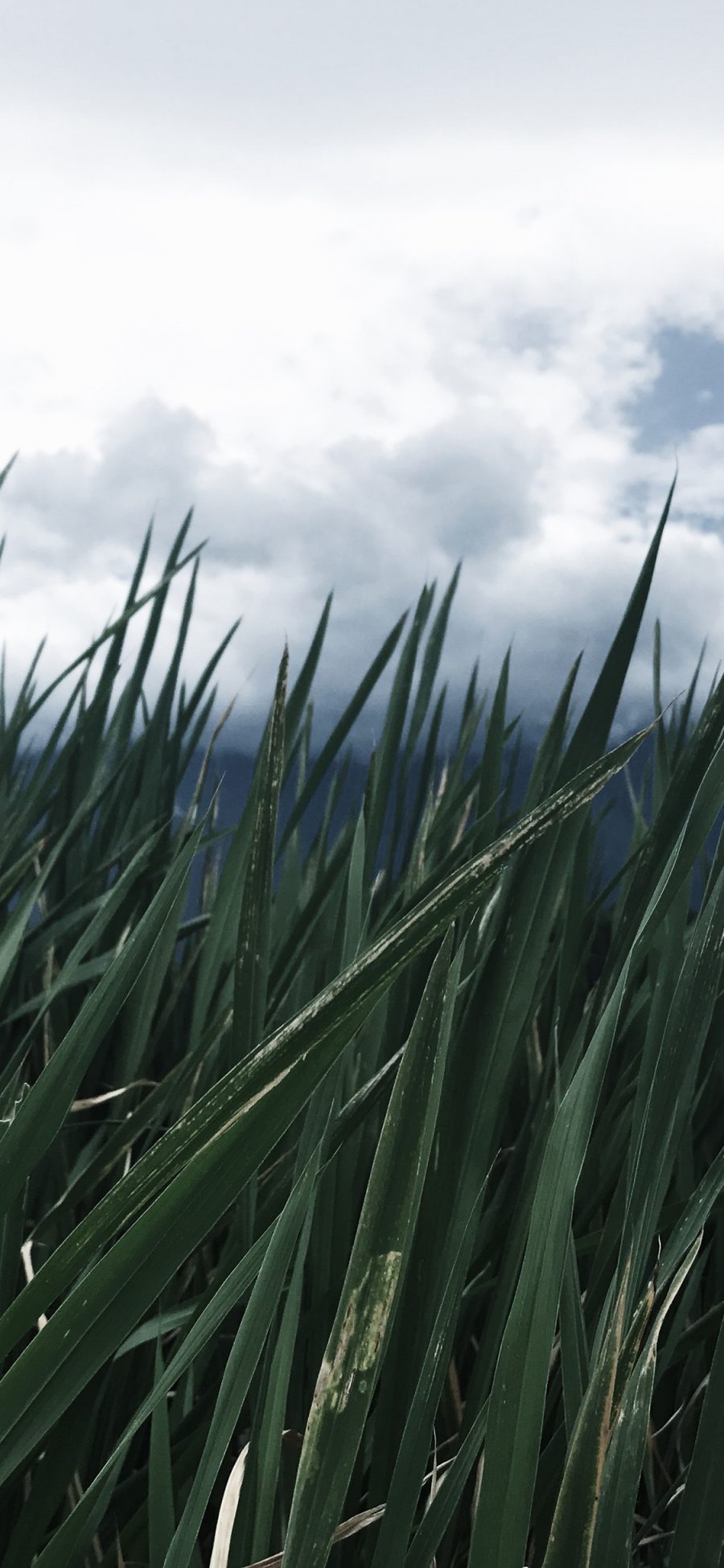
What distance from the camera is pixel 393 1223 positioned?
9.3 inches

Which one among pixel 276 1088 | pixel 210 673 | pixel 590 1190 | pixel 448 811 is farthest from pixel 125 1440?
pixel 210 673

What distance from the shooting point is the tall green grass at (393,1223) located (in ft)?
0.77

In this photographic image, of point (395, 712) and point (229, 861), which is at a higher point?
point (395, 712)

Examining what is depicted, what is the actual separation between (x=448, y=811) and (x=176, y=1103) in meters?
0.22

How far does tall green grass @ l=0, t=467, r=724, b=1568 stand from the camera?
Answer: 0.77 feet

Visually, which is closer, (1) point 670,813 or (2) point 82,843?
(1) point 670,813

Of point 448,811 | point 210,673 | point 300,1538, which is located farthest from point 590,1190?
point 210,673

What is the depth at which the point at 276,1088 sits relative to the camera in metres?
0.22

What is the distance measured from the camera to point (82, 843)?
1.00m

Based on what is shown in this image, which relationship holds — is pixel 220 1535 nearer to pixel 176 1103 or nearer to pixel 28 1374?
pixel 28 1374

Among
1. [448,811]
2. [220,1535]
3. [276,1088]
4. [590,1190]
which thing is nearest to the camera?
[276,1088]

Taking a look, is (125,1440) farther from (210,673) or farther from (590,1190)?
(210,673)

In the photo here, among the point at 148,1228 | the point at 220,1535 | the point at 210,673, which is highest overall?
the point at 210,673

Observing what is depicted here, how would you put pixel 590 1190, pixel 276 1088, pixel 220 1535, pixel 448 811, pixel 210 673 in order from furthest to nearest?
pixel 210 673 → pixel 448 811 → pixel 590 1190 → pixel 220 1535 → pixel 276 1088
